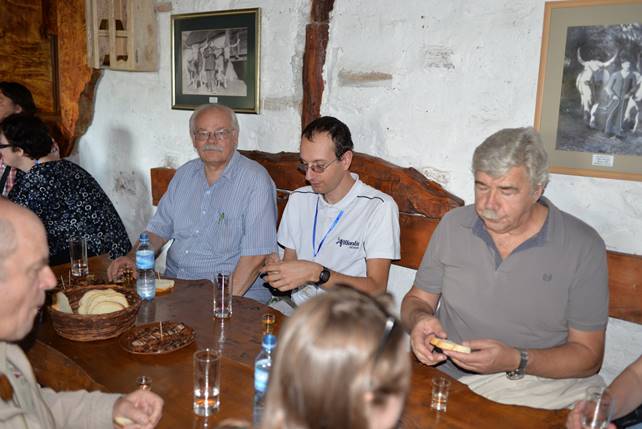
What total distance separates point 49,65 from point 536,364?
5346mm

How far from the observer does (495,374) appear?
2033 mm

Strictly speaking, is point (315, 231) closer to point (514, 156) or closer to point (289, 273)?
point (289, 273)

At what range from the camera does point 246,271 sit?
10.2ft

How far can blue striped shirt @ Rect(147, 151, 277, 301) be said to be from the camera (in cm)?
316

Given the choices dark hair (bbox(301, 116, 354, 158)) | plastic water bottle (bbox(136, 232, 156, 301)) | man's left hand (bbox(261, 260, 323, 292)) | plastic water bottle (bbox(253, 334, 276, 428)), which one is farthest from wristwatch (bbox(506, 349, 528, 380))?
plastic water bottle (bbox(136, 232, 156, 301))

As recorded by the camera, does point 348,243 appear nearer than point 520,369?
No

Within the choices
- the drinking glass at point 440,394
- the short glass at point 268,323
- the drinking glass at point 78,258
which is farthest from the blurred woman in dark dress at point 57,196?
the drinking glass at point 440,394

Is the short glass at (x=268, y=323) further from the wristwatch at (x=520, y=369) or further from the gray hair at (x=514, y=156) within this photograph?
the gray hair at (x=514, y=156)

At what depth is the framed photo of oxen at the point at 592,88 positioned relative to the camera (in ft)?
7.76

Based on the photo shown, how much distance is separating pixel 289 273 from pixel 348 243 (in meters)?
0.43

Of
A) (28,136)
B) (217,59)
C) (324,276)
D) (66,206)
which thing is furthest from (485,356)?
(28,136)

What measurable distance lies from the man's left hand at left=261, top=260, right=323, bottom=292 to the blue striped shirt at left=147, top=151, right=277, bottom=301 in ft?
1.70

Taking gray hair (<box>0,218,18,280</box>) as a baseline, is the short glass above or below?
below

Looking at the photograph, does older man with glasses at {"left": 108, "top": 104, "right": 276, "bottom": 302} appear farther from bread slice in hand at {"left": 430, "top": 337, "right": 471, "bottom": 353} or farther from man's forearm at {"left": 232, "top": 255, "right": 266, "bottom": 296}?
bread slice in hand at {"left": 430, "top": 337, "right": 471, "bottom": 353}
